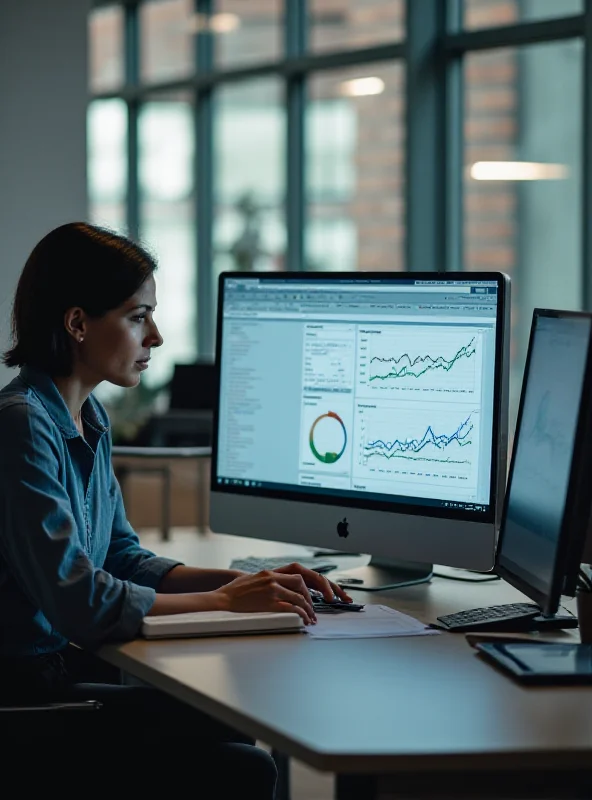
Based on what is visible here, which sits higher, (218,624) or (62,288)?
(62,288)

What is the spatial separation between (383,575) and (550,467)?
1.93 ft

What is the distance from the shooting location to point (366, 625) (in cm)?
167

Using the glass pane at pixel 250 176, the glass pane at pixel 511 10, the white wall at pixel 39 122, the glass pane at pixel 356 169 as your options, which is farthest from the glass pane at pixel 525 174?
the white wall at pixel 39 122

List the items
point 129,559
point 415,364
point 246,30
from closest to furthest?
point 415,364, point 129,559, point 246,30

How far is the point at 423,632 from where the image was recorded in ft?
5.37

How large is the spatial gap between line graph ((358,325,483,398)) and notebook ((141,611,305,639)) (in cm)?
43

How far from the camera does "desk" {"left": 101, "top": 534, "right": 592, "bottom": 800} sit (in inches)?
45.5

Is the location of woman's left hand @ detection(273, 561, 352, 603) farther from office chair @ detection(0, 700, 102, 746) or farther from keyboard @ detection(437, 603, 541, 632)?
office chair @ detection(0, 700, 102, 746)

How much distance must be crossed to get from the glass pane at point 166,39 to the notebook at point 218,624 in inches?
248

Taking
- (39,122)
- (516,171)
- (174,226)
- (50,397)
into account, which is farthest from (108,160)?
(50,397)

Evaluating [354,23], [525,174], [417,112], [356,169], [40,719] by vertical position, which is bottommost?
[40,719]

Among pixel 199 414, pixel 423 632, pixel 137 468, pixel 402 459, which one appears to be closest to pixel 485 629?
pixel 423 632

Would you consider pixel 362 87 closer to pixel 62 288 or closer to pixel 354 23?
pixel 354 23

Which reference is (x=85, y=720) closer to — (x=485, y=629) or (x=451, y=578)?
(x=485, y=629)
